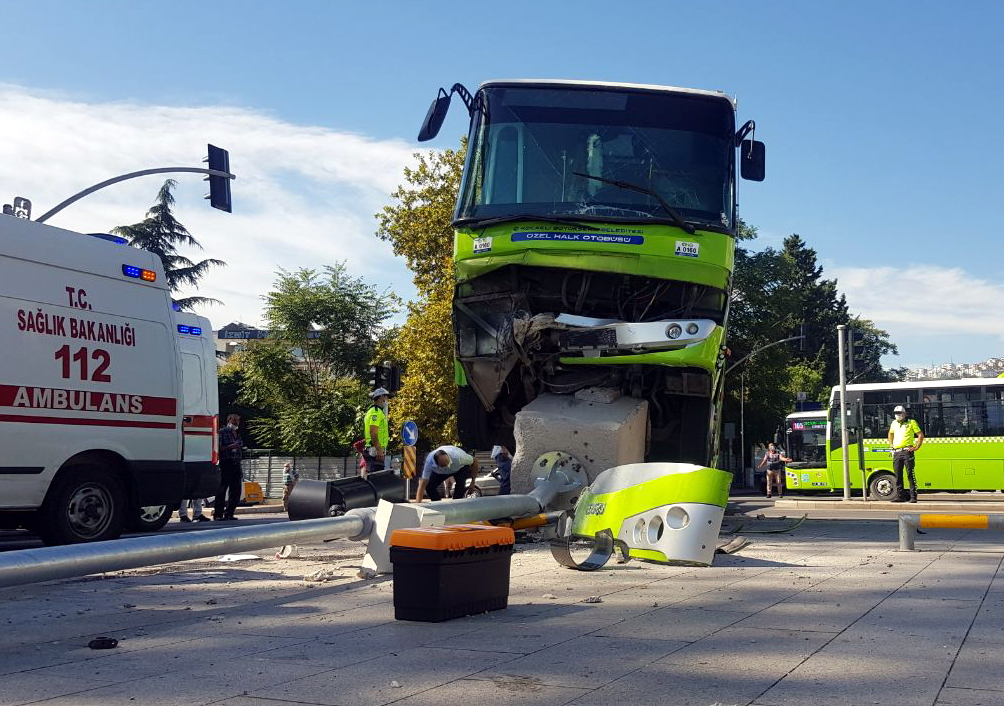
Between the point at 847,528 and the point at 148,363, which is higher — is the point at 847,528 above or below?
below

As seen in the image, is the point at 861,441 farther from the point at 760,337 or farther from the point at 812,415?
the point at 760,337

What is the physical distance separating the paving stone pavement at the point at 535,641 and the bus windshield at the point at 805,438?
101 ft

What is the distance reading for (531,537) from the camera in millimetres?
10906

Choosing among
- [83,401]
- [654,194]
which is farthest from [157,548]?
[654,194]

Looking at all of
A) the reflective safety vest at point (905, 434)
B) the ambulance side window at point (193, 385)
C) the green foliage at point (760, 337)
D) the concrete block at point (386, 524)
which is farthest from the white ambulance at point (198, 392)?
the green foliage at point (760, 337)

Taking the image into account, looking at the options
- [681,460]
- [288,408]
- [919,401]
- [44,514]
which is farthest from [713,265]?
[288,408]

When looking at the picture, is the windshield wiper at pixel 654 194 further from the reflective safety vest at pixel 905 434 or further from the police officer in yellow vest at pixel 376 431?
the reflective safety vest at pixel 905 434

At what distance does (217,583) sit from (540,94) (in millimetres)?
6331

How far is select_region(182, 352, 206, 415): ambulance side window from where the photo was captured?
51.4 feet

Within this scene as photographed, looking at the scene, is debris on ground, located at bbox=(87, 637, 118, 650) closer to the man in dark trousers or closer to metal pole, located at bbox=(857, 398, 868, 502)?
the man in dark trousers

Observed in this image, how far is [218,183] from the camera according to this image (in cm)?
Result: 2014

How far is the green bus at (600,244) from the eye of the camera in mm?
10820

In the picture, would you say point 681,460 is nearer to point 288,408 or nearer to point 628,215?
point 628,215

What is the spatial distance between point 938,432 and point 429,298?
16.1 meters
